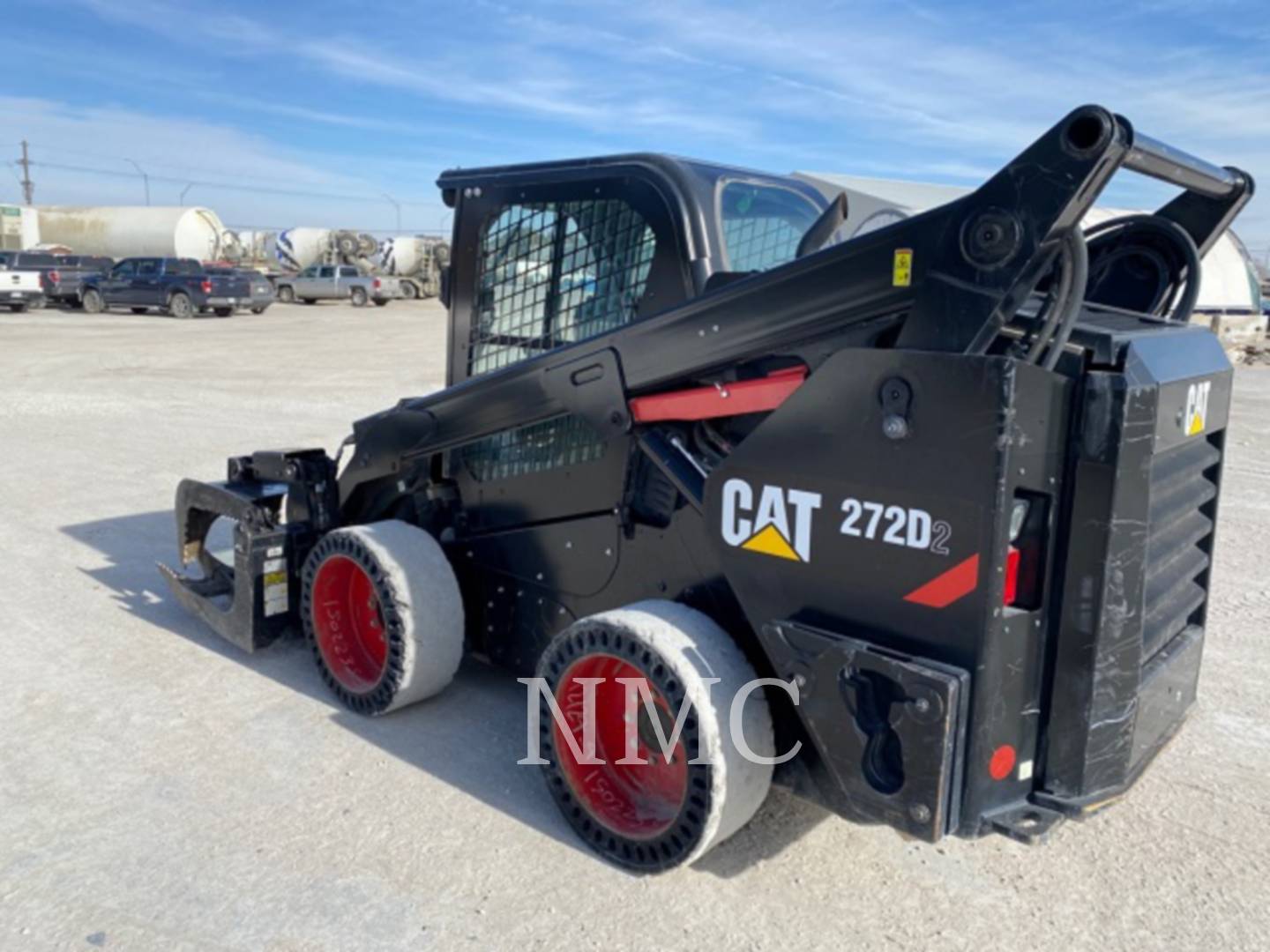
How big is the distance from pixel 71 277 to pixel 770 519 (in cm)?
3050

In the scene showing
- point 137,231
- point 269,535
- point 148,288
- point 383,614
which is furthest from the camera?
point 137,231

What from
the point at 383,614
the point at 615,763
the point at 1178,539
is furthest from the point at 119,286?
the point at 1178,539

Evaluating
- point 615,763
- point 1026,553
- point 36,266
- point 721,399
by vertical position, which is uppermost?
point 36,266

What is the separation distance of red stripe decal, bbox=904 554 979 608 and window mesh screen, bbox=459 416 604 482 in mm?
1299

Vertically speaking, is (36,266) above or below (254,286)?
above

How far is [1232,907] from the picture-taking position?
9.96 feet

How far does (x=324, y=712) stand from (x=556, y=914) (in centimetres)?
165

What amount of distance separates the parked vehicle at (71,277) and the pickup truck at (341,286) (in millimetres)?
6326

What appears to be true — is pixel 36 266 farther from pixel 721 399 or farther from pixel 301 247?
pixel 721 399

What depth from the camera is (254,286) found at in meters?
28.7

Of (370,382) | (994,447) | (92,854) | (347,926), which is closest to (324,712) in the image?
(92,854)

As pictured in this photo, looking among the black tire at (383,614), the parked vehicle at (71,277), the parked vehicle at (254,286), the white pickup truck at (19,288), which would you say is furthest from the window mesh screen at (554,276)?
the parked vehicle at (71,277)

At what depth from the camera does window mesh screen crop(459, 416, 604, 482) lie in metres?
3.70

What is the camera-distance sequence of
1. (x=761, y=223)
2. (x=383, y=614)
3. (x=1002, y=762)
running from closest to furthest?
(x=1002, y=762), (x=761, y=223), (x=383, y=614)
